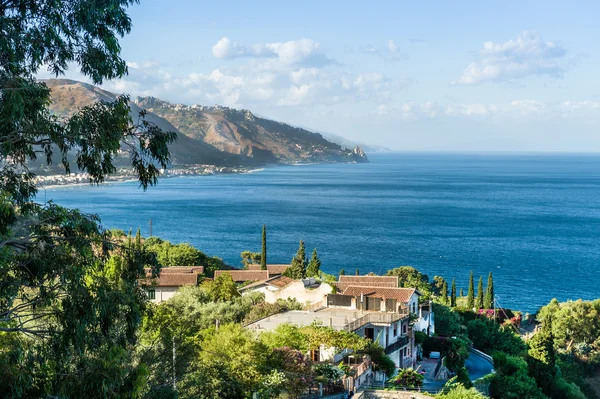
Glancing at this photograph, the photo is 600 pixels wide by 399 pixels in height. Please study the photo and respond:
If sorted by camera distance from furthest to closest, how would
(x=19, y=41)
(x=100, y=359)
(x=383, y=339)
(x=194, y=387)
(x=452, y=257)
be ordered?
(x=452, y=257) < (x=383, y=339) < (x=194, y=387) < (x=19, y=41) < (x=100, y=359)

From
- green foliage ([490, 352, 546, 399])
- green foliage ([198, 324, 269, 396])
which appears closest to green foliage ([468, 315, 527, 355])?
green foliage ([490, 352, 546, 399])

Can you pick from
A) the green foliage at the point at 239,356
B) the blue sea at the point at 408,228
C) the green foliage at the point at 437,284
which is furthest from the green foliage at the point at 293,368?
the green foliage at the point at 437,284

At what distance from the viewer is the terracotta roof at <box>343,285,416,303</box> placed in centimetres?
3494

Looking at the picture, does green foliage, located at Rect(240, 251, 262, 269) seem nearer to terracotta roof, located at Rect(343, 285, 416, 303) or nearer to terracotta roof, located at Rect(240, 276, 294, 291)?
terracotta roof, located at Rect(240, 276, 294, 291)

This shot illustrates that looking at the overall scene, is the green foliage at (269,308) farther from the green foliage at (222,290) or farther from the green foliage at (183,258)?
the green foliage at (183,258)

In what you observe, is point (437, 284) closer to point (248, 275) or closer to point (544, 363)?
point (248, 275)

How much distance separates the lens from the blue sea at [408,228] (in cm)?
8081

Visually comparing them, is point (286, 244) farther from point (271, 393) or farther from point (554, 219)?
point (271, 393)

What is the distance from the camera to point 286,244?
97.5 m

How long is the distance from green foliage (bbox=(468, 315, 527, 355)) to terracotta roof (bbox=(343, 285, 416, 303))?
11.1 metres

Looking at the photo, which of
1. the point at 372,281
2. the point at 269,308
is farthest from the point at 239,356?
the point at 372,281

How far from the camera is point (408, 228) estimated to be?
115188mm

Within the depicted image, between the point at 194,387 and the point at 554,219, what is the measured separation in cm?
11929

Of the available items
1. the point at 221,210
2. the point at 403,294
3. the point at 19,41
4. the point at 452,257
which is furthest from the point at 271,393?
the point at 221,210
